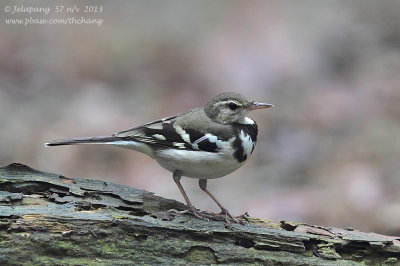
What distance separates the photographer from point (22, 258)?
14.0ft

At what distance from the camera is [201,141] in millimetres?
5551

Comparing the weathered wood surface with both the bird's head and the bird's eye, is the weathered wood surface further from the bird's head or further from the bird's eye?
the bird's eye

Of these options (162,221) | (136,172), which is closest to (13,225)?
(162,221)

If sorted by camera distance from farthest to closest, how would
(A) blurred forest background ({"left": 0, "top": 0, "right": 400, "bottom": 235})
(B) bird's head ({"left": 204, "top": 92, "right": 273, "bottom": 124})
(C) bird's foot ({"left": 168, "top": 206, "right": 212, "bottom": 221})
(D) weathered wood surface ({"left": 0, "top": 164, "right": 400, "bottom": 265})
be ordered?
1. (A) blurred forest background ({"left": 0, "top": 0, "right": 400, "bottom": 235})
2. (B) bird's head ({"left": 204, "top": 92, "right": 273, "bottom": 124})
3. (C) bird's foot ({"left": 168, "top": 206, "right": 212, "bottom": 221})
4. (D) weathered wood surface ({"left": 0, "top": 164, "right": 400, "bottom": 265})

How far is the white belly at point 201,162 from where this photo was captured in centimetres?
545

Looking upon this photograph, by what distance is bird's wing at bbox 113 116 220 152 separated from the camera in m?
5.54

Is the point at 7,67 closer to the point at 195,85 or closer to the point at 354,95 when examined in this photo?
the point at 195,85

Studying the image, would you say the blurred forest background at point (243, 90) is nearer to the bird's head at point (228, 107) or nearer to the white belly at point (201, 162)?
the bird's head at point (228, 107)

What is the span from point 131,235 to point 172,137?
115 centimetres

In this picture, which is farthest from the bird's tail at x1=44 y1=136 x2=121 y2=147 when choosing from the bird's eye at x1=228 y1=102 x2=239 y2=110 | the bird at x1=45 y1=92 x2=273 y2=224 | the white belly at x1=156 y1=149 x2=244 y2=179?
the bird's eye at x1=228 y1=102 x2=239 y2=110

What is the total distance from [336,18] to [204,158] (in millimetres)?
8320

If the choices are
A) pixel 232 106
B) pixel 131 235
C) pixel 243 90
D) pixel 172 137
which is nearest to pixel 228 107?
pixel 232 106

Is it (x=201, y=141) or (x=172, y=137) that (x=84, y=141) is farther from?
(x=201, y=141)

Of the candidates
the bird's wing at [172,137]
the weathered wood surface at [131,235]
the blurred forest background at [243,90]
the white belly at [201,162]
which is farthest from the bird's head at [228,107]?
the blurred forest background at [243,90]
